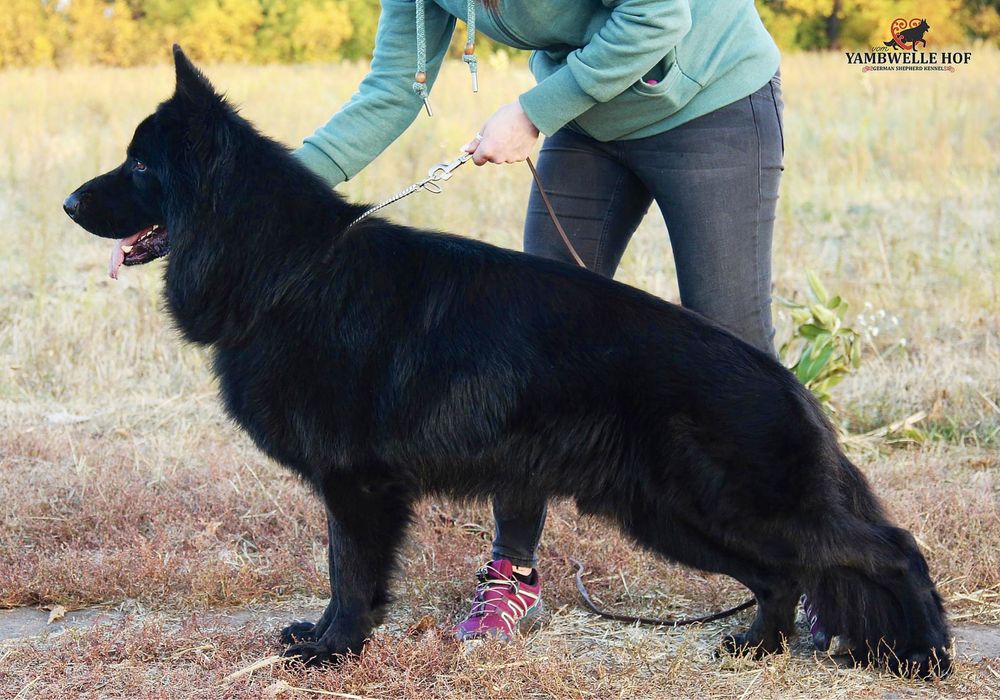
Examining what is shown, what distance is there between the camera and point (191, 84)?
8.39 ft

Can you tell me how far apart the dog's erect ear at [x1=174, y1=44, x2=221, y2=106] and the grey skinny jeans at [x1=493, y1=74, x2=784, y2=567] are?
1052 mm

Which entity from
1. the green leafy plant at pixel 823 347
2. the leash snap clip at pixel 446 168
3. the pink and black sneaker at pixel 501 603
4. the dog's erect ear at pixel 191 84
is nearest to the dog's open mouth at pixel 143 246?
the dog's erect ear at pixel 191 84

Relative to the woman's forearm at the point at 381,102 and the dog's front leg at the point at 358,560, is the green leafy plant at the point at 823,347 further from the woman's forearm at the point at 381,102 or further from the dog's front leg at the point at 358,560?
the dog's front leg at the point at 358,560

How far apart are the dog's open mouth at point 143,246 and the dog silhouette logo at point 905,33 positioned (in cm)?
610

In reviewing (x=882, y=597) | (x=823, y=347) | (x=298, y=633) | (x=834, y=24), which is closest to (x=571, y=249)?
(x=882, y=597)

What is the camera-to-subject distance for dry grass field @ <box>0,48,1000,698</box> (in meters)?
2.67

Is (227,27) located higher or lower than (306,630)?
higher

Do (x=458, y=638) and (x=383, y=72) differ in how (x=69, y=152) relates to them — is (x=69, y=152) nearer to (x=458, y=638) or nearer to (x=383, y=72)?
(x=383, y=72)

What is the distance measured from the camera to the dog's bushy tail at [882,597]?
2.58 metres

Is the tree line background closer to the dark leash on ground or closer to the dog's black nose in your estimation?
the dark leash on ground

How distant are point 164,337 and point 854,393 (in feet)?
13.6

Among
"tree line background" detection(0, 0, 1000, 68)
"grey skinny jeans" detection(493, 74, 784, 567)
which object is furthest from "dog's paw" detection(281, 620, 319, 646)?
"tree line background" detection(0, 0, 1000, 68)

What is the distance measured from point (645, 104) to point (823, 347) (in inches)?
86.9

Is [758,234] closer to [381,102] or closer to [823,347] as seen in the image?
[381,102]
